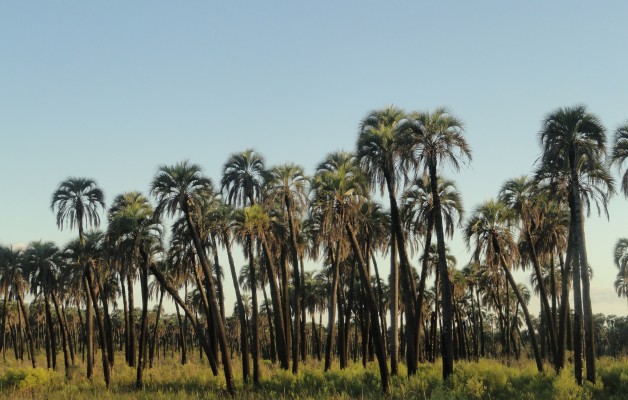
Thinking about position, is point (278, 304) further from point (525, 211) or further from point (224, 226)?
point (525, 211)

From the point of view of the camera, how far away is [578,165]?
104ft

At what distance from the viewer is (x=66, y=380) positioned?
1813 inches

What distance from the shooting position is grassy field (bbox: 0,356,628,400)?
27.6 m

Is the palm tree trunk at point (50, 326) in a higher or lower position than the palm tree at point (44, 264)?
lower

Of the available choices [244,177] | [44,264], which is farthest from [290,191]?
[44,264]

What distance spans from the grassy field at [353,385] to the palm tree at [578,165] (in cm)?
216

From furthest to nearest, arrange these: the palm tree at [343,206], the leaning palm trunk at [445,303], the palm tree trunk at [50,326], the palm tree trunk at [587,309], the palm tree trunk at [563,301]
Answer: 1. the palm tree trunk at [50,326]
2. the palm tree trunk at [563,301]
3. the palm tree at [343,206]
4. the leaning palm trunk at [445,303]
5. the palm tree trunk at [587,309]

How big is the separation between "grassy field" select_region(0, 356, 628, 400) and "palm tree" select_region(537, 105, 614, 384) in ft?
7.07

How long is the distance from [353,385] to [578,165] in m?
16.9

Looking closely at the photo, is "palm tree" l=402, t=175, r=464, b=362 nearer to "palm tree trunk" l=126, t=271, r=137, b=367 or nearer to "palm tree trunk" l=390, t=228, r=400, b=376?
"palm tree trunk" l=390, t=228, r=400, b=376

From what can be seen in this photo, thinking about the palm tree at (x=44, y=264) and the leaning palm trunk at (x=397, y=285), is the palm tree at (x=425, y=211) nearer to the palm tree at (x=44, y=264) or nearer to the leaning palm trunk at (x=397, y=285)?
the leaning palm trunk at (x=397, y=285)

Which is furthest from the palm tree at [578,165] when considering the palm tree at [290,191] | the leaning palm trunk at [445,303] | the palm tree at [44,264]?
the palm tree at [44,264]

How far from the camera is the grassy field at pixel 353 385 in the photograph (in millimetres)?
27641

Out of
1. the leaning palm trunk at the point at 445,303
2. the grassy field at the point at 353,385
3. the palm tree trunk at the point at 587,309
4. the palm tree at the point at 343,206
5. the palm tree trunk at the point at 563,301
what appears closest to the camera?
the grassy field at the point at 353,385
